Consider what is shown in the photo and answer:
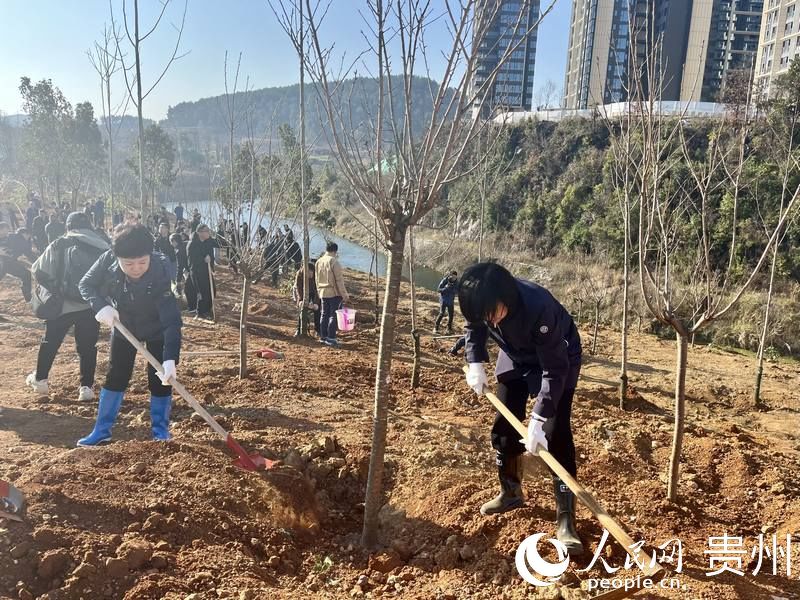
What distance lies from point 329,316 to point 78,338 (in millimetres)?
3945

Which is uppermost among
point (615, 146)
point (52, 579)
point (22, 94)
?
point (22, 94)

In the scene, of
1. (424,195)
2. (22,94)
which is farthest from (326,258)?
(22,94)

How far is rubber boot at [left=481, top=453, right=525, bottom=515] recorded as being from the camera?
9.91ft

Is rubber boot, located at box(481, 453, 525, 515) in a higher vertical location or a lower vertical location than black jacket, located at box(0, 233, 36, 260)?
lower

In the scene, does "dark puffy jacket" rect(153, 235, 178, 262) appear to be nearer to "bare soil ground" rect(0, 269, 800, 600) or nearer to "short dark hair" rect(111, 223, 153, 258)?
"bare soil ground" rect(0, 269, 800, 600)

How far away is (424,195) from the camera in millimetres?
2586

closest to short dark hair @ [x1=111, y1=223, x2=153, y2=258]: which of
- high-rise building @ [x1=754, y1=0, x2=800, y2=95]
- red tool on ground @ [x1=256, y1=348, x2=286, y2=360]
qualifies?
red tool on ground @ [x1=256, y1=348, x2=286, y2=360]

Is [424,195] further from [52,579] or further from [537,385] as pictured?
[52,579]

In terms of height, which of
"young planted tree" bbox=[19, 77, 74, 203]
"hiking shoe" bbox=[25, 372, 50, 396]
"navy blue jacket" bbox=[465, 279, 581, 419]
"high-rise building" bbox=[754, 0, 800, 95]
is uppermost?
"high-rise building" bbox=[754, 0, 800, 95]

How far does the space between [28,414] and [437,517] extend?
3.59 meters

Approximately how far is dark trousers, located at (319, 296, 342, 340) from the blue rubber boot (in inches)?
172

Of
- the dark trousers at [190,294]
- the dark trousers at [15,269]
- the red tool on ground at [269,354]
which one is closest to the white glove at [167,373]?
the red tool on ground at [269,354]

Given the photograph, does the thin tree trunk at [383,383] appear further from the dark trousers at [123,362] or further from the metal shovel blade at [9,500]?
the dark trousers at [123,362]

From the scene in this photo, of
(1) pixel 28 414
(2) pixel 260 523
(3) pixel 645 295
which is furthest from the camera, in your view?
(1) pixel 28 414
